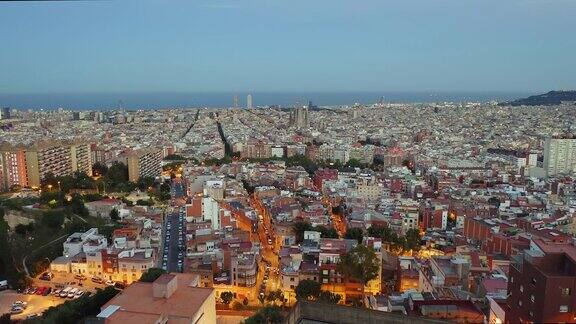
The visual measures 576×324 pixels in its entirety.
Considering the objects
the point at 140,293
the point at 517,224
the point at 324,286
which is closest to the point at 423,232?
the point at 517,224

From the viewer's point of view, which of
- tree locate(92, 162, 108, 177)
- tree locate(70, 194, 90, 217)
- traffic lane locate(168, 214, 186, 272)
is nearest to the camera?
traffic lane locate(168, 214, 186, 272)

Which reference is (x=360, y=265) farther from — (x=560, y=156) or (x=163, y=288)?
(x=560, y=156)

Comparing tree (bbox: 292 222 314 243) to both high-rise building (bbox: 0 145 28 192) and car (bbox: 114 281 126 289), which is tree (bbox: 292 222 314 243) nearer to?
car (bbox: 114 281 126 289)

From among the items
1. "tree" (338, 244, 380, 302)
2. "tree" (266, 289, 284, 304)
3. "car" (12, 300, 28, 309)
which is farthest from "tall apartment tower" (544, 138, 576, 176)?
"car" (12, 300, 28, 309)

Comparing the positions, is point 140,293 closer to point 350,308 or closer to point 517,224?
point 350,308

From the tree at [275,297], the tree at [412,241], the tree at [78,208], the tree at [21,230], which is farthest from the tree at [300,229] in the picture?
the tree at [21,230]

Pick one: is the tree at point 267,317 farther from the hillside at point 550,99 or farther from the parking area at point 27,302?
the hillside at point 550,99

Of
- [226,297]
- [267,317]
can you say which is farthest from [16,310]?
[267,317]
